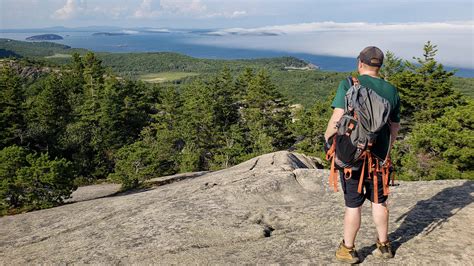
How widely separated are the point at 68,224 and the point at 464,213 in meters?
8.86

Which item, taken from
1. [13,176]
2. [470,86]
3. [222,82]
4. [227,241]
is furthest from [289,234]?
[470,86]

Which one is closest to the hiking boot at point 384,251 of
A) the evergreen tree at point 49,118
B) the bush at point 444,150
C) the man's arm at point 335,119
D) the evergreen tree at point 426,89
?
the man's arm at point 335,119

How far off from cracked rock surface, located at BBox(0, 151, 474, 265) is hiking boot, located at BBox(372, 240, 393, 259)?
102 millimetres

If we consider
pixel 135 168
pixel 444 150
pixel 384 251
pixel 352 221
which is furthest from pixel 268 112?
pixel 352 221

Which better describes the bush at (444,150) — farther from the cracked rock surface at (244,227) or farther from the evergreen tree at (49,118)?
the evergreen tree at (49,118)

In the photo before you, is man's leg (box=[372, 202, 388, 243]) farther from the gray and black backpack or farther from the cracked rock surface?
the gray and black backpack

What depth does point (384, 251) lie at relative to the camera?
521 cm

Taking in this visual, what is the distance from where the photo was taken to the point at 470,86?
10431 centimetres

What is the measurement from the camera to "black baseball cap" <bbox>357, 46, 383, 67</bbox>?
177 inches

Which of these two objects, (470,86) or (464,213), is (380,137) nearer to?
(464,213)

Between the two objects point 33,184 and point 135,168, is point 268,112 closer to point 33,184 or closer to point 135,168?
point 135,168

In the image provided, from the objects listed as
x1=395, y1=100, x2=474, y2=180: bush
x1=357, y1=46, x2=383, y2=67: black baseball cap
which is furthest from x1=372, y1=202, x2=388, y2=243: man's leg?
x1=395, y1=100, x2=474, y2=180: bush

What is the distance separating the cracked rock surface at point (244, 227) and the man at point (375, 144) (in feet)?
1.01

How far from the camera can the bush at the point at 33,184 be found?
19.6 meters
